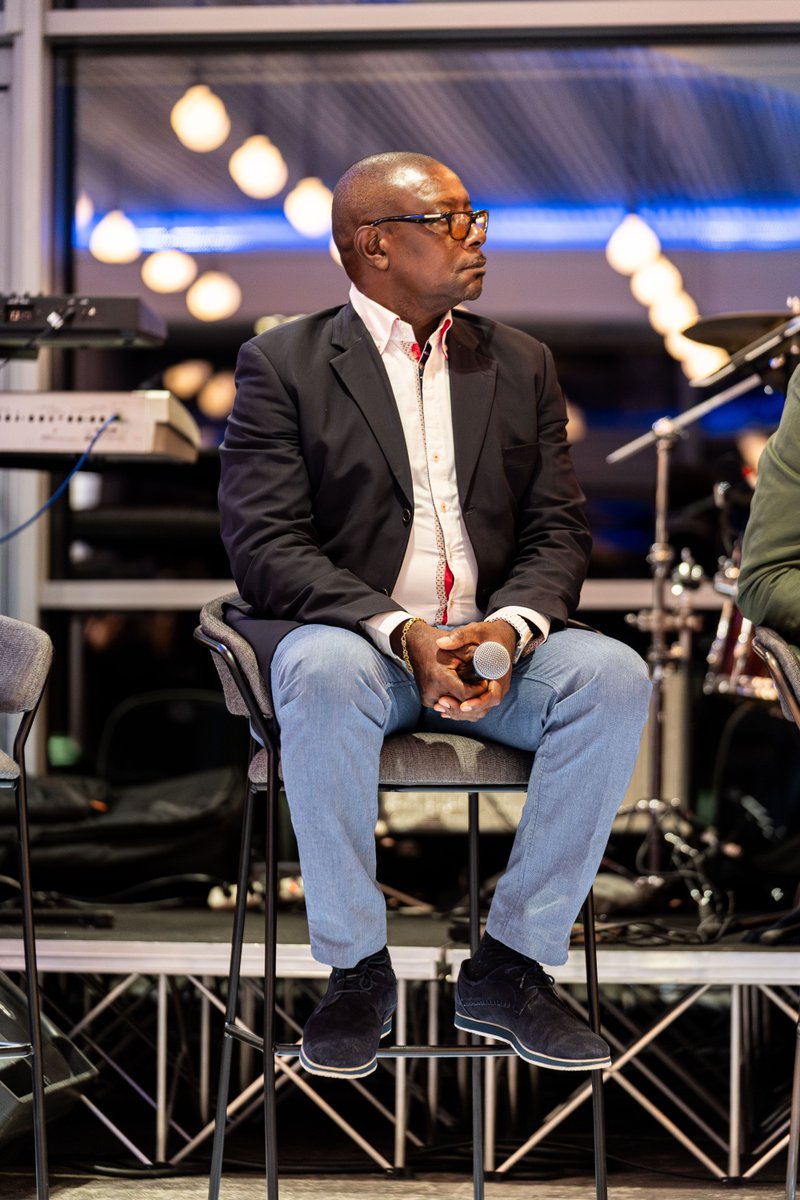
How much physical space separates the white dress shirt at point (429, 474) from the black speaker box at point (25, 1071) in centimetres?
108

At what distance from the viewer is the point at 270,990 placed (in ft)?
6.95

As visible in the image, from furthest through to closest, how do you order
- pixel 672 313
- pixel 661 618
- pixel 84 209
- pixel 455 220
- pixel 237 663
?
pixel 84 209 → pixel 672 313 → pixel 661 618 → pixel 455 220 → pixel 237 663

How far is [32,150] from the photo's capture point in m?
4.65

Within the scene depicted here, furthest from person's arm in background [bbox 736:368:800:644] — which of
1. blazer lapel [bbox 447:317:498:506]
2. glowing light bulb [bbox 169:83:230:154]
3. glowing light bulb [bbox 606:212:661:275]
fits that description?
glowing light bulb [bbox 169:83:230:154]

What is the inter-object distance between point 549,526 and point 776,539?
0.40m

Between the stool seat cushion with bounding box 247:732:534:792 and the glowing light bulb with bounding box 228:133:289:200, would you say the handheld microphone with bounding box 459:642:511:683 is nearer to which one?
the stool seat cushion with bounding box 247:732:534:792

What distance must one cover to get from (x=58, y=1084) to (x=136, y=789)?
47.9 inches

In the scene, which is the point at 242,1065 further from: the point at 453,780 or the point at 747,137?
the point at 747,137

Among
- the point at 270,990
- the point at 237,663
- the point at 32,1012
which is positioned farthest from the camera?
the point at 32,1012

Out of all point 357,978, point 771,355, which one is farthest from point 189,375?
point 357,978

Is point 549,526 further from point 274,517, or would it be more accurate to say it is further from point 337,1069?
point 337,1069

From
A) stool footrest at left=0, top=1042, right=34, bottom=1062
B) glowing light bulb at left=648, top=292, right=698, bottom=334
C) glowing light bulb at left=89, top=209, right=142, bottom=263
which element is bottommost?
stool footrest at left=0, top=1042, right=34, bottom=1062

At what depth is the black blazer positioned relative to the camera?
2.34 metres

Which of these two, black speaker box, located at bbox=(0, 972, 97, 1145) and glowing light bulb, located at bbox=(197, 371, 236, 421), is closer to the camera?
black speaker box, located at bbox=(0, 972, 97, 1145)
